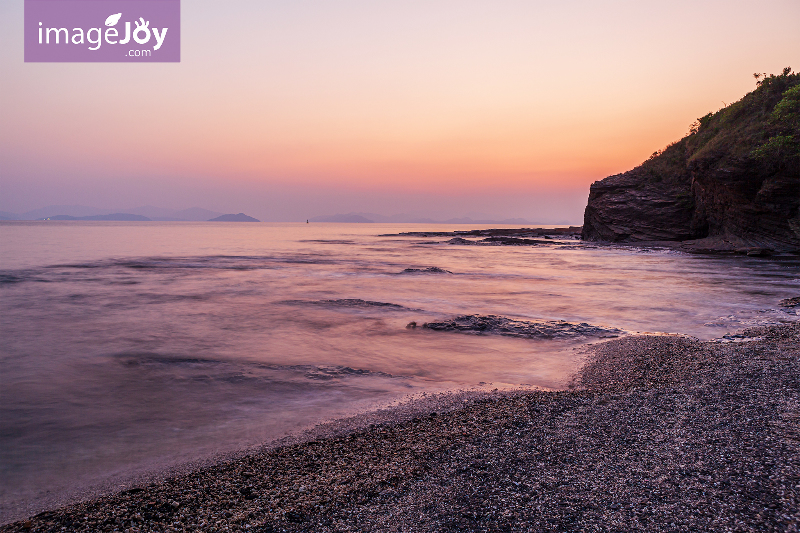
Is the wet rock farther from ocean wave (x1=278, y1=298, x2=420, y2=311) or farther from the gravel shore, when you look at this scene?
ocean wave (x1=278, y1=298, x2=420, y2=311)

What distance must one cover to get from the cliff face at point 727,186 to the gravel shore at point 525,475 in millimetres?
31365

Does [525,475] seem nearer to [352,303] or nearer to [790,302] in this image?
[352,303]

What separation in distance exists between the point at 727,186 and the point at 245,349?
37.0 m

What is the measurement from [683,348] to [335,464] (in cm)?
670

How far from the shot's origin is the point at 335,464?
162 inches

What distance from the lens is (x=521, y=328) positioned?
33.7 feet

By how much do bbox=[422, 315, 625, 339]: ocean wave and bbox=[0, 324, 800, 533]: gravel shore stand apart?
4.21m

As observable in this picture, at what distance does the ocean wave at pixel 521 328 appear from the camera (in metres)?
9.74

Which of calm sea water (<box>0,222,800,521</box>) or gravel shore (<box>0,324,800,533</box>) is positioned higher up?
gravel shore (<box>0,324,800,533</box>)

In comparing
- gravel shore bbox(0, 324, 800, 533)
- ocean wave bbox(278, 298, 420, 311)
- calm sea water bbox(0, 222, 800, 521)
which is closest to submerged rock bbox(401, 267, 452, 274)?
calm sea water bbox(0, 222, 800, 521)

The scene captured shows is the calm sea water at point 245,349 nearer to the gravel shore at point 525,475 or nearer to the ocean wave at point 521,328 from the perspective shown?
the ocean wave at point 521,328

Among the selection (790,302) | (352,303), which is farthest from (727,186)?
(352,303)

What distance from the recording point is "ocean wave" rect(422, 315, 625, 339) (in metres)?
9.74

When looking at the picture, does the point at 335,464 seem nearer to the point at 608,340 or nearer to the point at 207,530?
the point at 207,530
